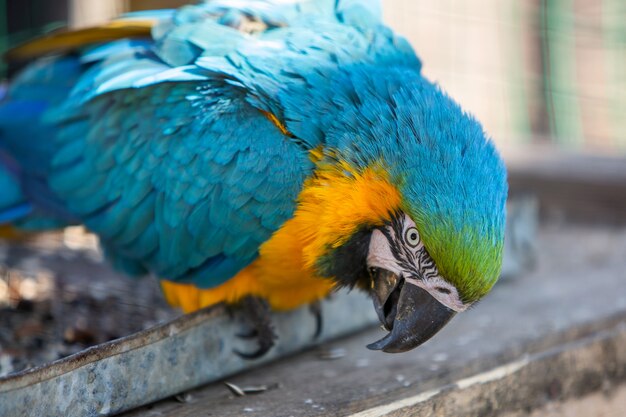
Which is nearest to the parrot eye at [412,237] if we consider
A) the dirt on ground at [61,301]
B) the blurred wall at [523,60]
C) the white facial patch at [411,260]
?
the white facial patch at [411,260]

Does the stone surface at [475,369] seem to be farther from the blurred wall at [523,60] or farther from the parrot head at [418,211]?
the blurred wall at [523,60]

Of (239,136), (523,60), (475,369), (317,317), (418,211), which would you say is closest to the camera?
(418,211)

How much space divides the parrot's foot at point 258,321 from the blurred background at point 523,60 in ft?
8.94

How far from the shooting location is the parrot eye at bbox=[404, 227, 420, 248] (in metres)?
1.75

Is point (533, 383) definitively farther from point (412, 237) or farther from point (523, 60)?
point (523, 60)

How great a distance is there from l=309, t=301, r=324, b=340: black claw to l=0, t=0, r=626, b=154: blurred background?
2516 millimetres

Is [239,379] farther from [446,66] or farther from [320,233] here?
[446,66]

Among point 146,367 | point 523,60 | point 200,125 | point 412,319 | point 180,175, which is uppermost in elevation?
point 200,125

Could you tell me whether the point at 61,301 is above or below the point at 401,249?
below

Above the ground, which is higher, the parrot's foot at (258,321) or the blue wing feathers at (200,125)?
the blue wing feathers at (200,125)

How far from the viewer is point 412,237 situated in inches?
69.6

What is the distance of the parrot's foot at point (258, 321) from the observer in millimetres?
2154

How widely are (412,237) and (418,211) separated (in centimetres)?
7

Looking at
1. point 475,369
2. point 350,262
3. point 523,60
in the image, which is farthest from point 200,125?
point 523,60
